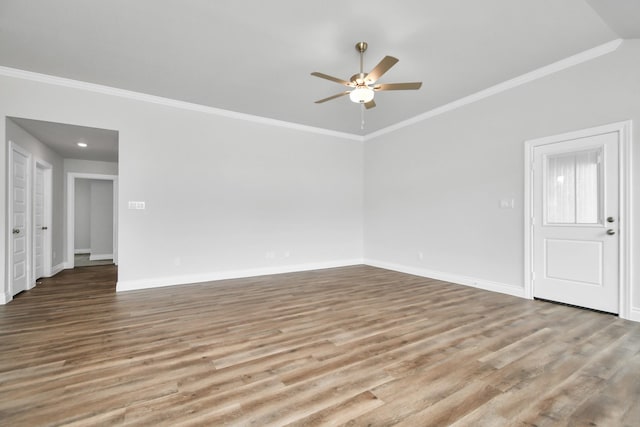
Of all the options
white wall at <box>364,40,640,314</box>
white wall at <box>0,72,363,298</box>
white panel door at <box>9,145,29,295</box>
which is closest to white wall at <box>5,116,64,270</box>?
white panel door at <box>9,145,29,295</box>

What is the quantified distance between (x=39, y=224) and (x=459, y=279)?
7.25 m

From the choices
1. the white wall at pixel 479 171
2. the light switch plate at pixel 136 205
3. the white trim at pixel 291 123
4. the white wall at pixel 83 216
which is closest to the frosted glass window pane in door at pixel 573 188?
the white wall at pixel 479 171

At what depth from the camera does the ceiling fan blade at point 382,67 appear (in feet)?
8.33

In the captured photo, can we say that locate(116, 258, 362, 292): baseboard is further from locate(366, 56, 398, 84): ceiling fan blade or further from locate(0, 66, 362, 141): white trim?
locate(366, 56, 398, 84): ceiling fan blade

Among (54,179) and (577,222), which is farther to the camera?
(54,179)

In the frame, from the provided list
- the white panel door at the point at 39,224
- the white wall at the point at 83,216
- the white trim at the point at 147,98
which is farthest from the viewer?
the white wall at the point at 83,216

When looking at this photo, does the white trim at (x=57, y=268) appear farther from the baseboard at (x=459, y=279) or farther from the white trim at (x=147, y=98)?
the baseboard at (x=459, y=279)

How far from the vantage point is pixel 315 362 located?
2.19 metres

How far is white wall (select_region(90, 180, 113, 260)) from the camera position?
27.0 feet

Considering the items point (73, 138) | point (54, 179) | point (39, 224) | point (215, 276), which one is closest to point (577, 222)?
point (215, 276)

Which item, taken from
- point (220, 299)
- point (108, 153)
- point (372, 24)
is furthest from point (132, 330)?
point (108, 153)

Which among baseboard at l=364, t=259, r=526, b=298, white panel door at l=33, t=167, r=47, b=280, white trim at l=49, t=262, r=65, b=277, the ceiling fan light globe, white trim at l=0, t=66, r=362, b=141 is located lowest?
white trim at l=49, t=262, r=65, b=277

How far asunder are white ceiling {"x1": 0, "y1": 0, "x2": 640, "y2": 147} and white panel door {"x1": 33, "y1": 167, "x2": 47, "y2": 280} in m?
2.34

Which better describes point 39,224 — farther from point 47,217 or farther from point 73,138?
point 73,138
